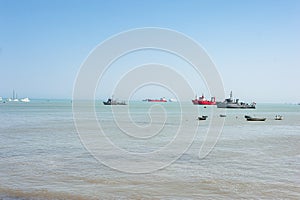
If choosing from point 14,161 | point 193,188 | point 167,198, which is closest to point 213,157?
point 193,188

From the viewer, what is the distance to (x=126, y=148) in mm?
21688

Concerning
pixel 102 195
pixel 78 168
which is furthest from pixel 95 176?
pixel 102 195

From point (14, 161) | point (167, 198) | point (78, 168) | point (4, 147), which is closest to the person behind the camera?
point (167, 198)

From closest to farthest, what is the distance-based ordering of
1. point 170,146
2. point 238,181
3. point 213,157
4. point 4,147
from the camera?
point 238,181 → point 213,157 → point 4,147 → point 170,146

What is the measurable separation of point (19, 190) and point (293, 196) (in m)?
9.30

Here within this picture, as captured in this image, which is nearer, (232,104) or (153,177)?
(153,177)

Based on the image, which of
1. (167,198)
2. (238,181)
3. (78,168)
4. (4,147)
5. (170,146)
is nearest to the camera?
(167,198)

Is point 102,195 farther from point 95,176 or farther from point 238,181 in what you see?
point 238,181

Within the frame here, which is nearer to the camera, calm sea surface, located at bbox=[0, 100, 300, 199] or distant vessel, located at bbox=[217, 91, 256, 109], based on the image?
calm sea surface, located at bbox=[0, 100, 300, 199]

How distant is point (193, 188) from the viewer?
12000 millimetres

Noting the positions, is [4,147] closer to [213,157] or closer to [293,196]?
[213,157]

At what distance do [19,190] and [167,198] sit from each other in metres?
5.08

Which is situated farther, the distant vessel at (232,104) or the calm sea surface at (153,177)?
the distant vessel at (232,104)

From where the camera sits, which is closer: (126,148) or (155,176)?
(155,176)
